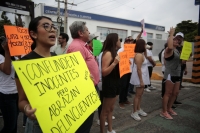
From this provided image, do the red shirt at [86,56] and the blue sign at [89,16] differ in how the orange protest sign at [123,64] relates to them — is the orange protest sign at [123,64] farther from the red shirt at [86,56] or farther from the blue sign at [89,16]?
the blue sign at [89,16]

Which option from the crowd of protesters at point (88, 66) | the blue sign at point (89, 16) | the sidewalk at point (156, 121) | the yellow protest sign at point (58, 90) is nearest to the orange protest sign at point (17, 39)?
the crowd of protesters at point (88, 66)

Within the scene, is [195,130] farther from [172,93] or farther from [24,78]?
[24,78]

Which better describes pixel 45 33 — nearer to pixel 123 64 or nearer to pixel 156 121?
pixel 123 64

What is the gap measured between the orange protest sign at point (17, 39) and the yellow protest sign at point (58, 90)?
3.95 feet

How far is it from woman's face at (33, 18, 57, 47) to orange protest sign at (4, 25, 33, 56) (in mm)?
1006

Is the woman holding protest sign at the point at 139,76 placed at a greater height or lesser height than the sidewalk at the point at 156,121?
greater

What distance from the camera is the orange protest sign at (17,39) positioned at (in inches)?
89.5

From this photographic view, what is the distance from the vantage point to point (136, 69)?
353cm

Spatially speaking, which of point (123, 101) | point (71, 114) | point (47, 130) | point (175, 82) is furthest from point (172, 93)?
point (47, 130)

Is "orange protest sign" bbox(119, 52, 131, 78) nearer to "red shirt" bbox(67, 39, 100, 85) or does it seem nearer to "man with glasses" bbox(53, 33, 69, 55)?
"red shirt" bbox(67, 39, 100, 85)

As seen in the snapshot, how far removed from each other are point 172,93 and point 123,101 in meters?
1.39

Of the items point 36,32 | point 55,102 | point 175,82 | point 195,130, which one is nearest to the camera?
point 55,102

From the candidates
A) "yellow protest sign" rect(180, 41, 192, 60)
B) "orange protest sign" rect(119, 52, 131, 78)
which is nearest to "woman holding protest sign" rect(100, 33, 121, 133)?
"orange protest sign" rect(119, 52, 131, 78)

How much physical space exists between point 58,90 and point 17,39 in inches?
65.9
